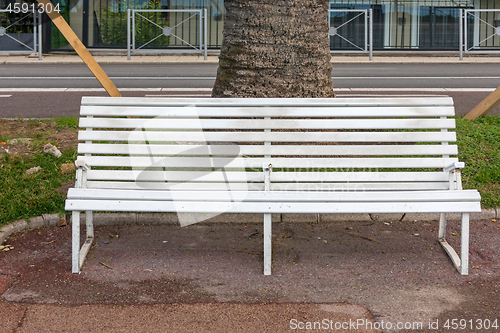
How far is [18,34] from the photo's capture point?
1706 cm

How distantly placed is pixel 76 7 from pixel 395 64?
34.4 ft

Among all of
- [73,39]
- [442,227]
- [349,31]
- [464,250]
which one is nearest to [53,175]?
[73,39]

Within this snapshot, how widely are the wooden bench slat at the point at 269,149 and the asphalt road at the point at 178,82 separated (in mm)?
4277

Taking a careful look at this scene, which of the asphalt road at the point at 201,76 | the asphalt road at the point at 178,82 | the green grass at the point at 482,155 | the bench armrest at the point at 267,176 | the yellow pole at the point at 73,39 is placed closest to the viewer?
the bench armrest at the point at 267,176

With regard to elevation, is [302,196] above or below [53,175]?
above

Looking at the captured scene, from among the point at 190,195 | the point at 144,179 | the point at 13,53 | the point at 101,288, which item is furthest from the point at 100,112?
the point at 13,53

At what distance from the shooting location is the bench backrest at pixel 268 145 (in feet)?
13.0

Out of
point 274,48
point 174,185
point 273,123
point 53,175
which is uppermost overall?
point 274,48

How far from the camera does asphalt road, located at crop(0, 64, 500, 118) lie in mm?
9141

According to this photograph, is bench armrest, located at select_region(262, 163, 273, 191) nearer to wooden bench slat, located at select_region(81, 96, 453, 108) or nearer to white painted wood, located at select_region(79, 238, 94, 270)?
wooden bench slat, located at select_region(81, 96, 453, 108)

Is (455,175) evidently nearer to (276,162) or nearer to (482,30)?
(276,162)

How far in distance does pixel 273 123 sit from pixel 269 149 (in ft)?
0.62

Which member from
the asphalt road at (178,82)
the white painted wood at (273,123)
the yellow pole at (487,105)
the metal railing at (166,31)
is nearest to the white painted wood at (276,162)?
the white painted wood at (273,123)

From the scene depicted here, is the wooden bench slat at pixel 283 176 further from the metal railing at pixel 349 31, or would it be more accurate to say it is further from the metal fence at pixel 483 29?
the metal fence at pixel 483 29
